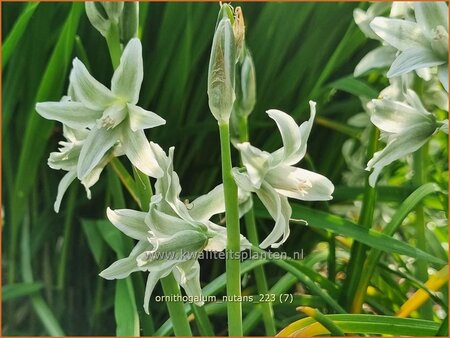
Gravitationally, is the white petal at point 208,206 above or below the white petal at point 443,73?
below

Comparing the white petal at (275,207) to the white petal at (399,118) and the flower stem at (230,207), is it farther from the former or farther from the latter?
the white petal at (399,118)

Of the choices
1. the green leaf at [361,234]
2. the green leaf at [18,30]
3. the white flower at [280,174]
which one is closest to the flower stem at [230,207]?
the white flower at [280,174]

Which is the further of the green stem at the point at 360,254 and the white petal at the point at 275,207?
the green stem at the point at 360,254

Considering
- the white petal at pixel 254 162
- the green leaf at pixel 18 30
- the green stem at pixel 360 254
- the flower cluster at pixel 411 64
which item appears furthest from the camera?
the green leaf at pixel 18 30

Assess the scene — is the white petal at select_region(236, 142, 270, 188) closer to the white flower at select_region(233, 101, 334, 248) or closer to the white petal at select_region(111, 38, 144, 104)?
the white flower at select_region(233, 101, 334, 248)

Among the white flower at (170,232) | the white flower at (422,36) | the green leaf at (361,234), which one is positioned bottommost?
the green leaf at (361,234)

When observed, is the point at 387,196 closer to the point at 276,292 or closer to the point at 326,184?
the point at 276,292

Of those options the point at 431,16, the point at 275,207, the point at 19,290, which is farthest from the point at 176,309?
the point at 19,290

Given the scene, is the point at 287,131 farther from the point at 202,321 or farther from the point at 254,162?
the point at 202,321

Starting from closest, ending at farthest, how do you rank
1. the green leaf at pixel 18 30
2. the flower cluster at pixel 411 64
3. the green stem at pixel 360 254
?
1. the flower cluster at pixel 411 64
2. the green stem at pixel 360 254
3. the green leaf at pixel 18 30
